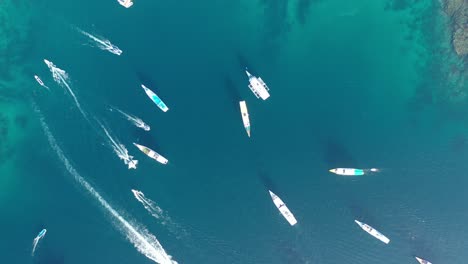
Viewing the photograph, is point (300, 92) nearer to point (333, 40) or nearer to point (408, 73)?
point (333, 40)

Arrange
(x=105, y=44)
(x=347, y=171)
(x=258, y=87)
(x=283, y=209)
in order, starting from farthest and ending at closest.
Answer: (x=105, y=44)
(x=347, y=171)
(x=258, y=87)
(x=283, y=209)

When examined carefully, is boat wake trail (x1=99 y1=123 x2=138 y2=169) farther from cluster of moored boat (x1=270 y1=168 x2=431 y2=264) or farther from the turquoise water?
cluster of moored boat (x1=270 y1=168 x2=431 y2=264)

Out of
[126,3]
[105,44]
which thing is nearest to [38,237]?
[105,44]

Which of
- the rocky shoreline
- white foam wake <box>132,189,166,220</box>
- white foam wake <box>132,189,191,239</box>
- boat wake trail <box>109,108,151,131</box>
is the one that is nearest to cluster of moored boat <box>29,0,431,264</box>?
boat wake trail <box>109,108,151,131</box>

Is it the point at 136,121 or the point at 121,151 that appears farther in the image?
the point at 136,121

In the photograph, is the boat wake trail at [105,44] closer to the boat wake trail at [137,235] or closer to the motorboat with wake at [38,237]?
the boat wake trail at [137,235]

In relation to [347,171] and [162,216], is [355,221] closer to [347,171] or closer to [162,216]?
[347,171]

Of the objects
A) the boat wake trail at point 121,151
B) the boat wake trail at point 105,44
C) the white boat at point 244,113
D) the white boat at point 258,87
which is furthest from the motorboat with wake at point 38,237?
the white boat at point 258,87
